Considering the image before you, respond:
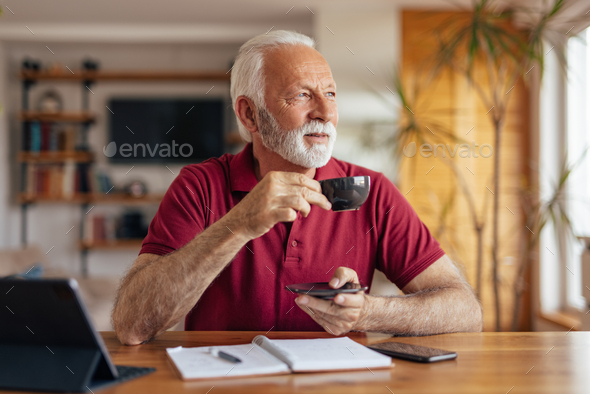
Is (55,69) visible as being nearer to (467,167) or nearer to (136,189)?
(136,189)

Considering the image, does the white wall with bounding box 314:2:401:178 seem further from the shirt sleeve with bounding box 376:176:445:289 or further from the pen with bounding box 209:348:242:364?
the pen with bounding box 209:348:242:364

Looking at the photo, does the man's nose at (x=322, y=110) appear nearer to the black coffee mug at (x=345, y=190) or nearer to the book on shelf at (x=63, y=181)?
the black coffee mug at (x=345, y=190)

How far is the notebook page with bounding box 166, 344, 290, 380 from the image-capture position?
773mm

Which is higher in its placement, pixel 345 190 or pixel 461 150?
pixel 461 150

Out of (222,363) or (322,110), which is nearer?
(222,363)

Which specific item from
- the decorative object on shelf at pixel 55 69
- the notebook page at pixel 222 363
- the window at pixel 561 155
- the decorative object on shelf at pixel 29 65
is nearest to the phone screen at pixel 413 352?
the notebook page at pixel 222 363

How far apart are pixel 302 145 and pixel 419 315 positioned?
0.57 m

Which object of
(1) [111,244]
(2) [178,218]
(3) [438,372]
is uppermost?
(2) [178,218]

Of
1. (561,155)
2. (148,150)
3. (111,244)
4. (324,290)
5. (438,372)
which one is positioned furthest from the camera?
(148,150)

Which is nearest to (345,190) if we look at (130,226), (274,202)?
(274,202)

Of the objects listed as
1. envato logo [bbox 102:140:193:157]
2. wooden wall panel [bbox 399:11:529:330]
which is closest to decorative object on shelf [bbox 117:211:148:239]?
envato logo [bbox 102:140:193:157]

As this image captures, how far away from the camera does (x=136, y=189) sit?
4875mm

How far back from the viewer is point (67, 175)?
477 cm

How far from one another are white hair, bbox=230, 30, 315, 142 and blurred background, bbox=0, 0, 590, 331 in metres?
1.54
